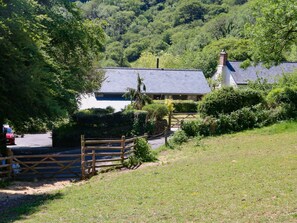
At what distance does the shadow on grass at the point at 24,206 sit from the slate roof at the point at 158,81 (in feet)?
127

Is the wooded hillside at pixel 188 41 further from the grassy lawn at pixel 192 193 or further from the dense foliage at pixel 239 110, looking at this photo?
the grassy lawn at pixel 192 193

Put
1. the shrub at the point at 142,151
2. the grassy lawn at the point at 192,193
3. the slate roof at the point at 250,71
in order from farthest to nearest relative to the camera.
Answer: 1. the slate roof at the point at 250,71
2. the shrub at the point at 142,151
3. the grassy lawn at the point at 192,193

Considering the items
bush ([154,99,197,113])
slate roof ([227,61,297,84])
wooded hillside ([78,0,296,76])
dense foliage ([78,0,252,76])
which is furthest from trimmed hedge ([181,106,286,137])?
dense foliage ([78,0,252,76])

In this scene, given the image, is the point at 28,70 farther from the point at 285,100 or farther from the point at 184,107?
the point at 184,107

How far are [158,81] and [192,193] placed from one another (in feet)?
146

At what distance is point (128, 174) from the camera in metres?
17.3

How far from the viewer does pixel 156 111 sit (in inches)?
1320

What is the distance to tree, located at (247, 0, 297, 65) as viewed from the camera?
22.7 metres

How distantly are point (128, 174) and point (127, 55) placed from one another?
143 meters

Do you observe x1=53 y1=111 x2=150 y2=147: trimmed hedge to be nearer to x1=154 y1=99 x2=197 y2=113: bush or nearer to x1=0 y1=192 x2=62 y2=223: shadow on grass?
x1=154 y1=99 x2=197 y2=113: bush

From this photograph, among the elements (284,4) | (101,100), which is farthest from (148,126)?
(101,100)

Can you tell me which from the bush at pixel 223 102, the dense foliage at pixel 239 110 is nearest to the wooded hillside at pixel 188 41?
the bush at pixel 223 102

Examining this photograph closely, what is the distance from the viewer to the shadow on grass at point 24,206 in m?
11.2

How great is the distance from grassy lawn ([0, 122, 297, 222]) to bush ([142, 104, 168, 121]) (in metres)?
13.3
